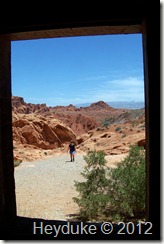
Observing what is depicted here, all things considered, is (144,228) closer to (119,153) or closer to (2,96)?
(2,96)

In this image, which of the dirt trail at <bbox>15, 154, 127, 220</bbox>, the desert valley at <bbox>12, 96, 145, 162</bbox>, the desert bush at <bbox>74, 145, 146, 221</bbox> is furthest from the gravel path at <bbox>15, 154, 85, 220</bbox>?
the desert valley at <bbox>12, 96, 145, 162</bbox>

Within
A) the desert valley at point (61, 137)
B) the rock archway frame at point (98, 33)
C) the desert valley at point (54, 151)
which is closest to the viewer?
the rock archway frame at point (98, 33)

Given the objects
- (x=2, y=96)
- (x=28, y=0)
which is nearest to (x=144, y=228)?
(x=2, y=96)

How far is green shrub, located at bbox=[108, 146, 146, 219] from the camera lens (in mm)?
7172

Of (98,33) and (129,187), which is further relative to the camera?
(129,187)

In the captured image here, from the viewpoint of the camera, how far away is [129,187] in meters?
7.36

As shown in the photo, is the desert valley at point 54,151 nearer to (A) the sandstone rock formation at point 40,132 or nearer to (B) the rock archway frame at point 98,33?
(A) the sandstone rock formation at point 40,132

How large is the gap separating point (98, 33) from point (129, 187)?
5124 millimetres

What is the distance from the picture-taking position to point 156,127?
8.80 feet

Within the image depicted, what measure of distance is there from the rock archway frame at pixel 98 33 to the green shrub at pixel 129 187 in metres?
4.38

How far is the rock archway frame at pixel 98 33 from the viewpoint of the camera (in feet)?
8.80

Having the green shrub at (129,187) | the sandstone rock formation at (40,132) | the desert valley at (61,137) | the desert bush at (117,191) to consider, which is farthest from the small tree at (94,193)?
the sandstone rock formation at (40,132)

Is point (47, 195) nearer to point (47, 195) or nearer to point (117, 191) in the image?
point (47, 195)

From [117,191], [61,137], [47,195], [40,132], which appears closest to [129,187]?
[117,191]
